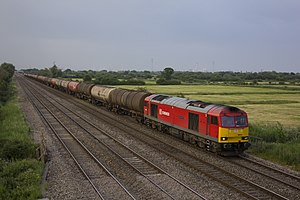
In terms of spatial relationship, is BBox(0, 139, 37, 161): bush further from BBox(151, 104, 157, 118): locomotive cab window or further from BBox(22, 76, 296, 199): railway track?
BBox(151, 104, 157, 118): locomotive cab window

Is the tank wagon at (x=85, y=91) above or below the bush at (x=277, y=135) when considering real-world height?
above

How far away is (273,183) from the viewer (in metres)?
15.9

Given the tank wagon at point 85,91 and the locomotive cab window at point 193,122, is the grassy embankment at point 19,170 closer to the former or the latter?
the locomotive cab window at point 193,122

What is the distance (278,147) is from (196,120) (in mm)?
5332

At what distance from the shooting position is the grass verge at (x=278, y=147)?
1977 cm

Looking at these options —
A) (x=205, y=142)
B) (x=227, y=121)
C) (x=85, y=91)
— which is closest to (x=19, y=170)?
(x=205, y=142)

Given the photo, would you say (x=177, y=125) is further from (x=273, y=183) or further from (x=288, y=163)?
(x=273, y=183)

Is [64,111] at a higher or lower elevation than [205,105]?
lower

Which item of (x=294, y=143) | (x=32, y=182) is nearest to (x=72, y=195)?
(x=32, y=182)

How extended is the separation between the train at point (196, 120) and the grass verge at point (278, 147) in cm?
137

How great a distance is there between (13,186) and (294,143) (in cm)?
1770

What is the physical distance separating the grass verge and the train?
53.8 inches

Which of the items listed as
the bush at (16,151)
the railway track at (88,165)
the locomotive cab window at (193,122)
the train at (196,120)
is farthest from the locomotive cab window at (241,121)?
the bush at (16,151)

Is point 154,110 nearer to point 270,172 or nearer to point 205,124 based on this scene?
point 205,124
